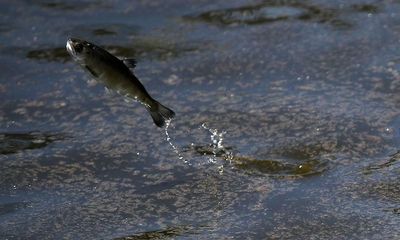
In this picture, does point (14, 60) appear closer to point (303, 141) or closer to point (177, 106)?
point (177, 106)

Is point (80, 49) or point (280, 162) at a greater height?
point (80, 49)

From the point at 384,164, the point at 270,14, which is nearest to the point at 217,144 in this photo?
the point at 384,164

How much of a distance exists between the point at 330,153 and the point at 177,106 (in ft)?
3.68

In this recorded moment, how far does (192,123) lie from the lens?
19.4 ft

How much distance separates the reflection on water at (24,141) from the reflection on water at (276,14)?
6.81 ft

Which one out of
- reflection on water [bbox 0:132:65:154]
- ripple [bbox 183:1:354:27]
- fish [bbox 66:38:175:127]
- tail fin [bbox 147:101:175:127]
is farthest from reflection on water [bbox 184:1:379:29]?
fish [bbox 66:38:175:127]

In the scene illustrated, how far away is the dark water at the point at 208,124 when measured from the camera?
4789mm

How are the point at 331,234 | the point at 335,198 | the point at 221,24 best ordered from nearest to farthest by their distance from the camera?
1. the point at 331,234
2. the point at 335,198
3. the point at 221,24

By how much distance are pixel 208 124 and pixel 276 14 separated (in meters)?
1.95

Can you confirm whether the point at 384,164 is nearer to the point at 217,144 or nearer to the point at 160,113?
the point at 217,144

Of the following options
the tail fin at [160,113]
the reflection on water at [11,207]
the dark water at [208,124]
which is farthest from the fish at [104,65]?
the reflection on water at [11,207]

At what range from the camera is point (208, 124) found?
19.2 ft

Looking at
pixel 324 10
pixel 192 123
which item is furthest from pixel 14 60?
pixel 324 10

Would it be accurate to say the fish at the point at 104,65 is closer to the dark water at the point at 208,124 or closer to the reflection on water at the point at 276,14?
the dark water at the point at 208,124
